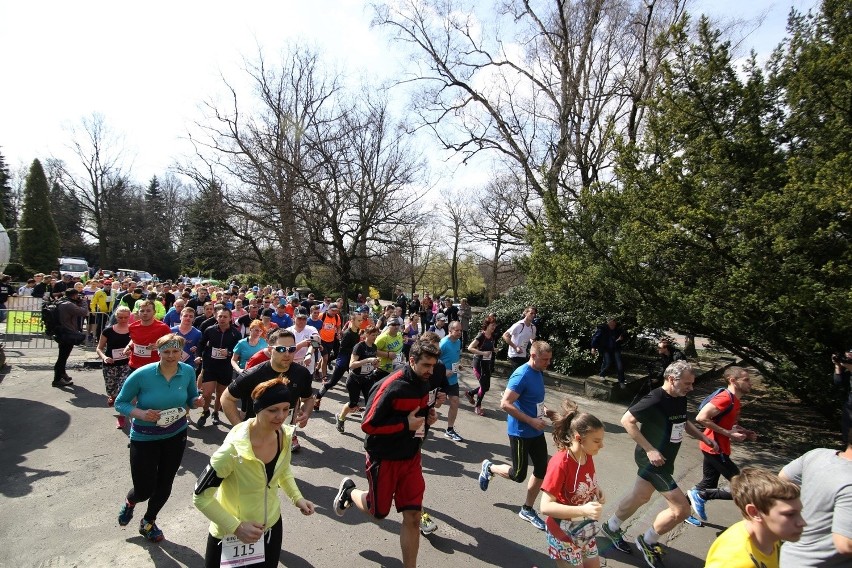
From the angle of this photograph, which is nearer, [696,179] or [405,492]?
[405,492]

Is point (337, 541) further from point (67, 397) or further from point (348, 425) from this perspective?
point (67, 397)

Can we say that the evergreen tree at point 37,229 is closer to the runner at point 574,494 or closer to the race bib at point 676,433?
the runner at point 574,494

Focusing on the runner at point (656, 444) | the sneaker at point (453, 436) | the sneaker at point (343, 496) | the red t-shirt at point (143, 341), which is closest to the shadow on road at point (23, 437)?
the red t-shirt at point (143, 341)

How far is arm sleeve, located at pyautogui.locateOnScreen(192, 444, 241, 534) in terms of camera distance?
2.38 meters

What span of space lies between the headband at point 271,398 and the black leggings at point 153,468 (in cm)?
190

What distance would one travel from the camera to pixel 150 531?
3.91 m

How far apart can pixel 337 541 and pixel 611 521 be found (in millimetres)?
2600

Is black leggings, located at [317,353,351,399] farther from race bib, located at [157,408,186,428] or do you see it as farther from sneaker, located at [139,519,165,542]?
race bib, located at [157,408,186,428]

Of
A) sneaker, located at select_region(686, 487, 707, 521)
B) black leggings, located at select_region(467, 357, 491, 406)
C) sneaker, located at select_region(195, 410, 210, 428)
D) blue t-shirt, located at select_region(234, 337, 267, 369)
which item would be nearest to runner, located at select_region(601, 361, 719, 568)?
sneaker, located at select_region(686, 487, 707, 521)

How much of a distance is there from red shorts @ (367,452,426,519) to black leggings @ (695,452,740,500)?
3373 mm

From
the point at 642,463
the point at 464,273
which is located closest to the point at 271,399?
the point at 642,463

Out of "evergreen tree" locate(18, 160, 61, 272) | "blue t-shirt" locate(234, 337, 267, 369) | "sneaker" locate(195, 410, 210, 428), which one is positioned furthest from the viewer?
"evergreen tree" locate(18, 160, 61, 272)

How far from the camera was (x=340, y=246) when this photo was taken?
50.5 feet

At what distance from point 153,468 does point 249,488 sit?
188 centimetres
